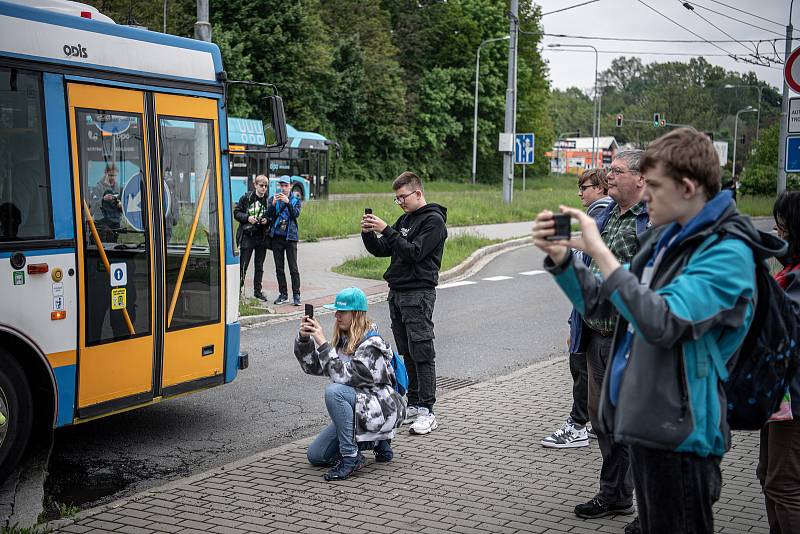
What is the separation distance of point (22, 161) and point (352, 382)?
2.46 m

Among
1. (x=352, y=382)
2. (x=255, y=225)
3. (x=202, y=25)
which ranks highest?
(x=202, y=25)

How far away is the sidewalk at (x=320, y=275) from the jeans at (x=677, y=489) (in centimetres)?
1090

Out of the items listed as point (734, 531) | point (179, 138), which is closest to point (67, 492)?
point (179, 138)

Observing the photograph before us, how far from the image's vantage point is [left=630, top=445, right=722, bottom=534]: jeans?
10.2ft

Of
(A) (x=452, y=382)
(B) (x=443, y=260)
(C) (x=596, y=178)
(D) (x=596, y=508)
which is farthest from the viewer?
(B) (x=443, y=260)

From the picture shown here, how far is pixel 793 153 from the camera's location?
11.1 meters

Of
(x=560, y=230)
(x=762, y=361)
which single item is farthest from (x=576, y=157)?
(x=560, y=230)

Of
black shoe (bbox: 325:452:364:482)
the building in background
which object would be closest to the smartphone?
black shoe (bbox: 325:452:364:482)

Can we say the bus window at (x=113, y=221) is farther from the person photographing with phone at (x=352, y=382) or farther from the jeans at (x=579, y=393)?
the jeans at (x=579, y=393)

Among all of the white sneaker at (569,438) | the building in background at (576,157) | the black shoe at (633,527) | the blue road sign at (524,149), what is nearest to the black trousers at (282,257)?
the white sneaker at (569,438)

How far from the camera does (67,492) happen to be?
19.7 ft

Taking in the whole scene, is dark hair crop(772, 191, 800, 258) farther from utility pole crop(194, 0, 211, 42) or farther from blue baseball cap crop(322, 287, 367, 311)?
utility pole crop(194, 0, 211, 42)

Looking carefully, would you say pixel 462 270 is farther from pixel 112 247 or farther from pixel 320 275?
pixel 112 247

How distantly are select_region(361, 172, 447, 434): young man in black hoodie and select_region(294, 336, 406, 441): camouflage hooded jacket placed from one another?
1032mm
